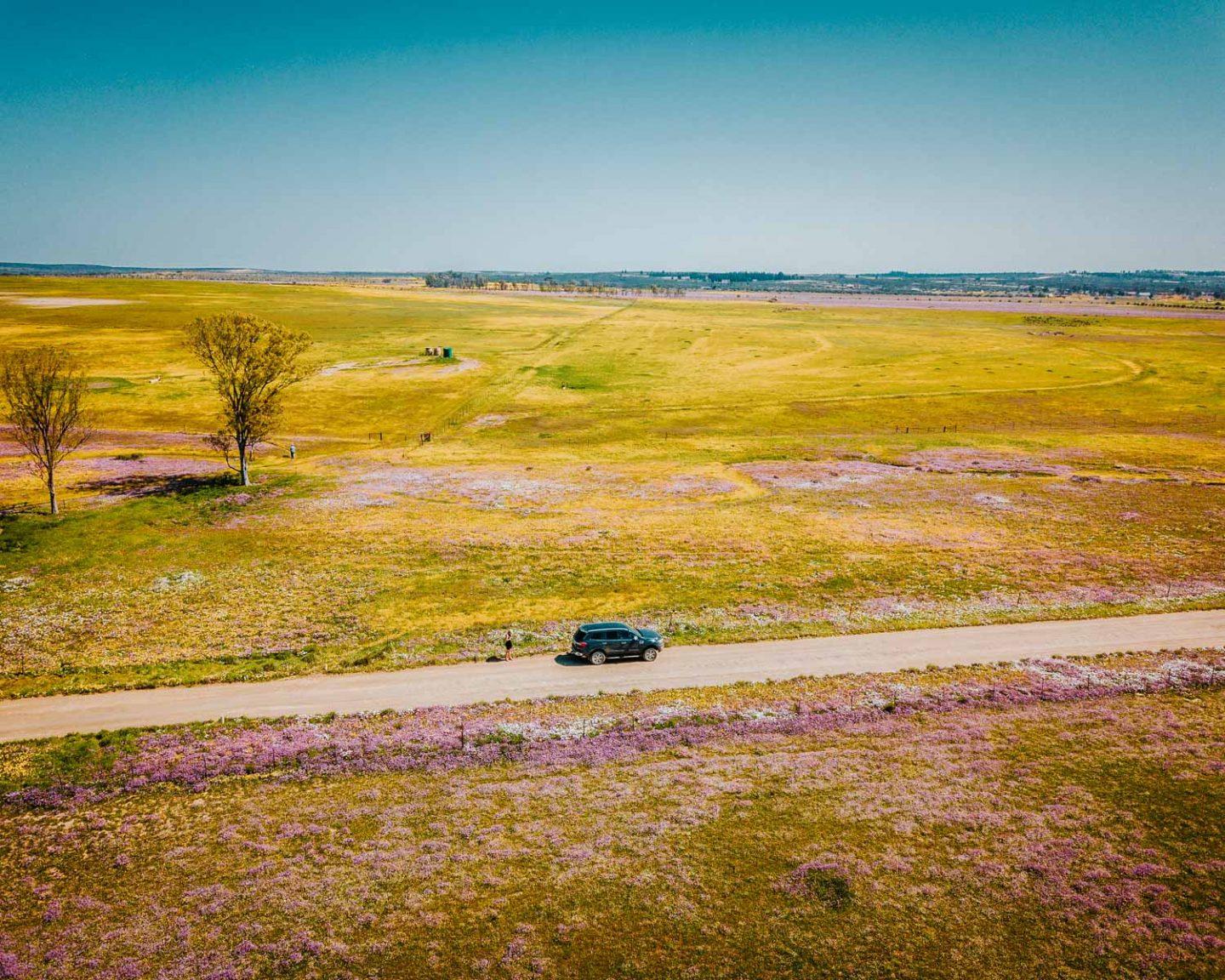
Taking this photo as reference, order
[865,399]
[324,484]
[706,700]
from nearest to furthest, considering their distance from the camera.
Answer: [706,700]
[324,484]
[865,399]

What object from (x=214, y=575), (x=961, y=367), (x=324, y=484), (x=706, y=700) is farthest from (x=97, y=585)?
(x=961, y=367)

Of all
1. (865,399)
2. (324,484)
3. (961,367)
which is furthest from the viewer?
(961,367)

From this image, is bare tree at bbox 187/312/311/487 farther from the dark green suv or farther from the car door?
the car door

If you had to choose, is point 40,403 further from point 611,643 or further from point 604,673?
point 604,673

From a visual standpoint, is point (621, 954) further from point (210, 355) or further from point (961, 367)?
point (961, 367)

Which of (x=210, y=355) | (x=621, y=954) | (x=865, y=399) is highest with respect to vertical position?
(x=210, y=355)

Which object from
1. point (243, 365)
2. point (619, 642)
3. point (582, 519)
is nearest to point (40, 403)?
point (243, 365)

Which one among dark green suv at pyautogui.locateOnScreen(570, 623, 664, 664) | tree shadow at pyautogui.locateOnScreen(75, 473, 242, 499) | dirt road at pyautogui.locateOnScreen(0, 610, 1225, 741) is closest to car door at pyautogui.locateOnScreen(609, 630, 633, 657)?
dark green suv at pyautogui.locateOnScreen(570, 623, 664, 664)
